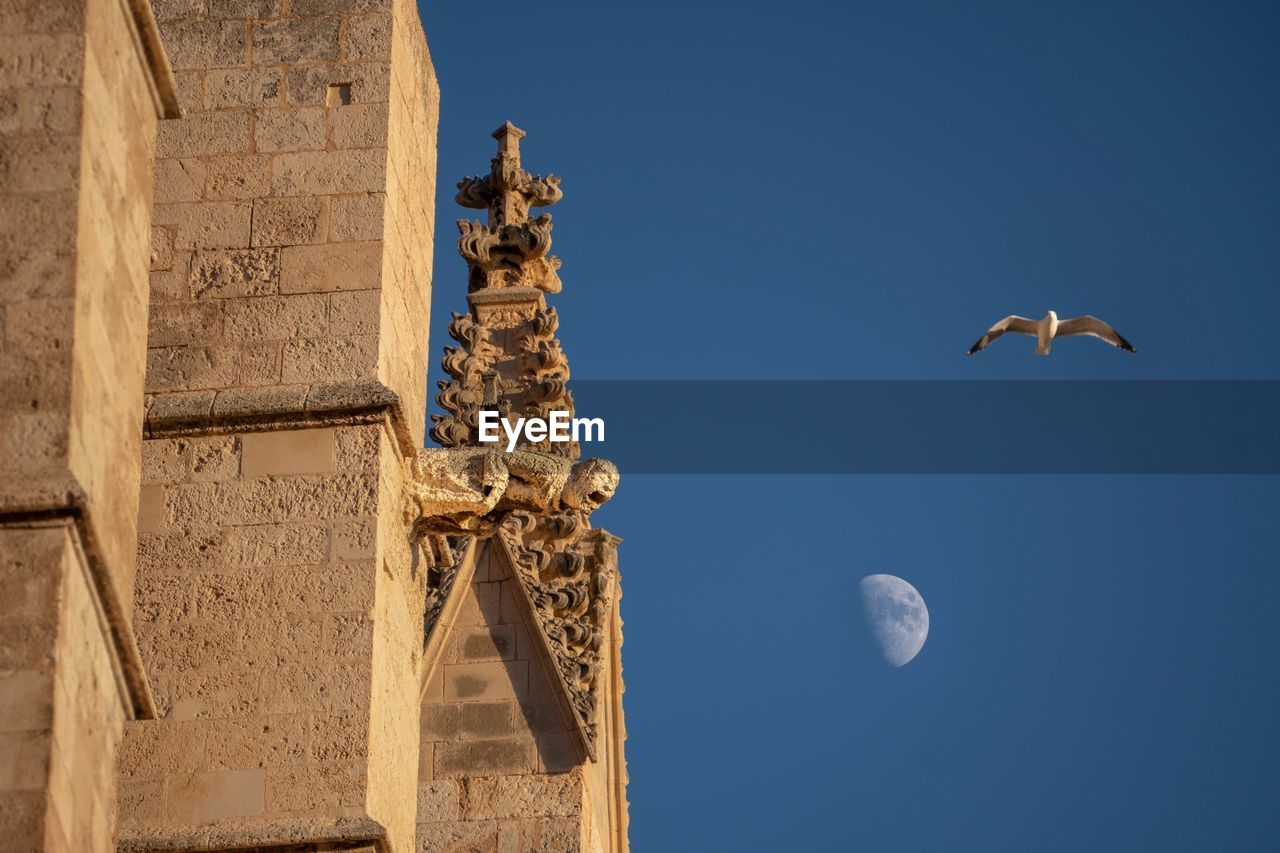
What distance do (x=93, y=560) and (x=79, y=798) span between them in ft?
2.31

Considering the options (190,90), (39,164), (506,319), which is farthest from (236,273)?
(506,319)

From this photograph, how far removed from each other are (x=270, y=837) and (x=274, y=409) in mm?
1620

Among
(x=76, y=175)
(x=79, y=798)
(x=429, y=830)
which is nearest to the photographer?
(x=79, y=798)

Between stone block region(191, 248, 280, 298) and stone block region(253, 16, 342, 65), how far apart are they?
33.4 inches

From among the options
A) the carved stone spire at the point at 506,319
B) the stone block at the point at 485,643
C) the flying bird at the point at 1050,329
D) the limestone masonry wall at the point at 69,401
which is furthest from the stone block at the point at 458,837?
the flying bird at the point at 1050,329

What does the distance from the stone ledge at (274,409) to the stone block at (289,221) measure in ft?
2.13

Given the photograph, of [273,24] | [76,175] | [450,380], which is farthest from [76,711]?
[450,380]

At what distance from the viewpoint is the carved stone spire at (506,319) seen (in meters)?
16.0

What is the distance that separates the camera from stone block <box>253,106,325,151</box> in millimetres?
11266

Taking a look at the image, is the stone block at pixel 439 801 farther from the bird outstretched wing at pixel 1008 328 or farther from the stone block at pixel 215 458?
the bird outstretched wing at pixel 1008 328

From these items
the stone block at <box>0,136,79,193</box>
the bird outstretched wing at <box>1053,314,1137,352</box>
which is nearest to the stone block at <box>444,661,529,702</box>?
the stone block at <box>0,136,79,193</box>

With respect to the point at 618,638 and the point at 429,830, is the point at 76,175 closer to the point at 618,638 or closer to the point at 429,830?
the point at 429,830

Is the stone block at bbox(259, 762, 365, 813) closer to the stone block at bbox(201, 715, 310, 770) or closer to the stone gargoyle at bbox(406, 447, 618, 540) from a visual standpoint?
the stone block at bbox(201, 715, 310, 770)

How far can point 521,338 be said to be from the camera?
1650 cm
